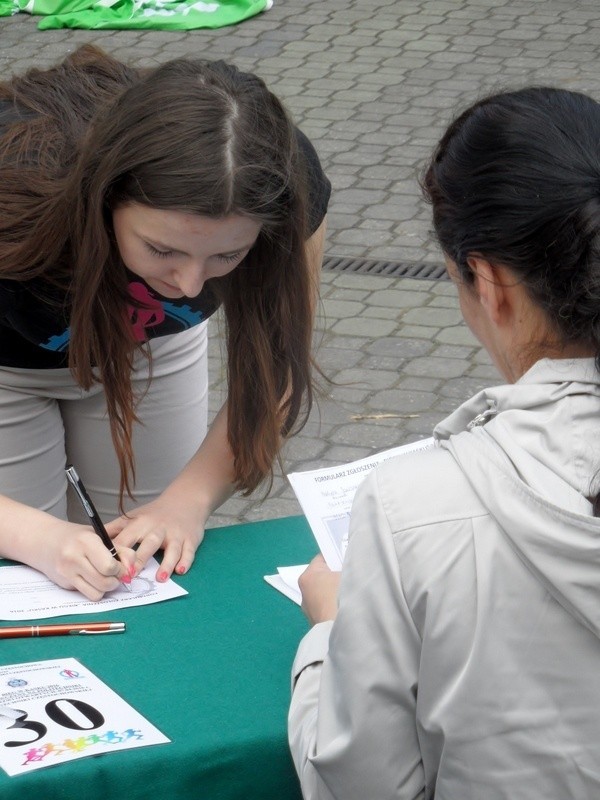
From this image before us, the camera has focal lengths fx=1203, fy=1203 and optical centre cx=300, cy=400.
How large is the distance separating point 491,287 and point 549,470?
210mm

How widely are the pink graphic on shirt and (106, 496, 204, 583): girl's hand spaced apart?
33cm

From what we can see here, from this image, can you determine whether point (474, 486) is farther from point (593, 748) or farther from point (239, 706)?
point (239, 706)

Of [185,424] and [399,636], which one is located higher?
[399,636]

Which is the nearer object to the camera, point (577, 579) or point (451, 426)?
point (577, 579)

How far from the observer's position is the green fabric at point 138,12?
23.4ft

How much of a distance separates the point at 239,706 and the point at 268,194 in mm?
786

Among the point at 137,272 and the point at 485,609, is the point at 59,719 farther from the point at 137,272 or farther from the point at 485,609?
the point at 137,272

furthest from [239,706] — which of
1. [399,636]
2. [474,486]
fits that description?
[474,486]

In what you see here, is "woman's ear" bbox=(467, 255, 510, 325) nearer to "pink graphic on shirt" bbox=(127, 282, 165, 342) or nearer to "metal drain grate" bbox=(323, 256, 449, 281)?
"pink graphic on shirt" bbox=(127, 282, 165, 342)

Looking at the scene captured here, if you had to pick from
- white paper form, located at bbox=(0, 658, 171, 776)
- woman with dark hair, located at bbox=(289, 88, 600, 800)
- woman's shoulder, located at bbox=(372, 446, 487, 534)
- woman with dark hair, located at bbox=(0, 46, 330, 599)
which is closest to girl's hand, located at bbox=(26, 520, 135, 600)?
woman with dark hair, located at bbox=(0, 46, 330, 599)

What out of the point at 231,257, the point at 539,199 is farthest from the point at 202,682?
the point at 539,199

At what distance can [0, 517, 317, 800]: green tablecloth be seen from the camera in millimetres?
1467

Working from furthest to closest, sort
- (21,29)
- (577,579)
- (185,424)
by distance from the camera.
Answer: (21,29) < (185,424) < (577,579)

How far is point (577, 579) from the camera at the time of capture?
111 centimetres
